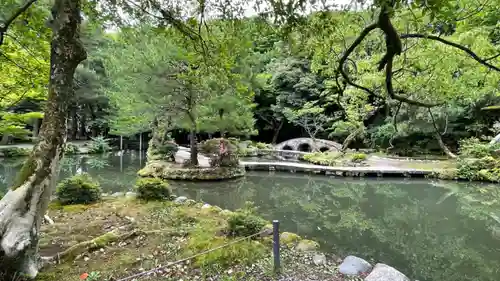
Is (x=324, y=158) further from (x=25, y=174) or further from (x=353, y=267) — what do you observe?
(x=25, y=174)

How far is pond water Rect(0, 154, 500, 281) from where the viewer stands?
4480 mm

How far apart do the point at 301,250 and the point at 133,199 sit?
3.48 m

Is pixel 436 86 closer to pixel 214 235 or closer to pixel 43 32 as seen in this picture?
pixel 214 235

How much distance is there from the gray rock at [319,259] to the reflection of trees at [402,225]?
115cm

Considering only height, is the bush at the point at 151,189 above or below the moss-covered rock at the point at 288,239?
above

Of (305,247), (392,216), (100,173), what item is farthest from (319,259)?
(100,173)

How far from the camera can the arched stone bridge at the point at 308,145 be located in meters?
17.7

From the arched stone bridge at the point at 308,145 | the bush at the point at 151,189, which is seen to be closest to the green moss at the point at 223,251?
the bush at the point at 151,189

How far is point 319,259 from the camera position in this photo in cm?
361


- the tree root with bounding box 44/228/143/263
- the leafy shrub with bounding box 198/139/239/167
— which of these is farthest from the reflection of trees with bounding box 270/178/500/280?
the tree root with bounding box 44/228/143/263

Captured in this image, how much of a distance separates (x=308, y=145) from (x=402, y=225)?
1286 cm

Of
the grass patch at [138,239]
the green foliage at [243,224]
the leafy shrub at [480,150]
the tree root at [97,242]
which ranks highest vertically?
the leafy shrub at [480,150]

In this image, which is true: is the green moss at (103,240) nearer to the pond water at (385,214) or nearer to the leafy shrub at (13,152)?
the pond water at (385,214)

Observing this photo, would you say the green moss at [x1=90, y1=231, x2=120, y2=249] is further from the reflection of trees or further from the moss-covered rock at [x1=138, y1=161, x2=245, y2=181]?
the moss-covered rock at [x1=138, y1=161, x2=245, y2=181]
